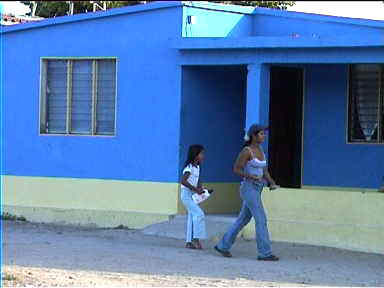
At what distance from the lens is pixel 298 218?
1277 cm

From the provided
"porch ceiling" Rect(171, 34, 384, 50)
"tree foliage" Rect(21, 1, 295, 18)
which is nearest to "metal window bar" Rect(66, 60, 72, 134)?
"porch ceiling" Rect(171, 34, 384, 50)

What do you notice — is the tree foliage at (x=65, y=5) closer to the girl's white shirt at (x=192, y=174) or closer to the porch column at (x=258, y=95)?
the porch column at (x=258, y=95)

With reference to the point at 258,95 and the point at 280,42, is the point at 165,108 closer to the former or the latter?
the point at 258,95

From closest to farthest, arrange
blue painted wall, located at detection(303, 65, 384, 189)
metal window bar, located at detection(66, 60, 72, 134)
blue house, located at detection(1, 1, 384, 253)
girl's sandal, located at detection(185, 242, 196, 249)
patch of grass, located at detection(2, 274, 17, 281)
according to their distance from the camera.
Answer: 1. patch of grass, located at detection(2, 274, 17, 281)
2. girl's sandal, located at detection(185, 242, 196, 249)
3. blue house, located at detection(1, 1, 384, 253)
4. blue painted wall, located at detection(303, 65, 384, 189)
5. metal window bar, located at detection(66, 60, 72, 134)

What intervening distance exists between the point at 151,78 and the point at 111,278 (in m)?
5.58

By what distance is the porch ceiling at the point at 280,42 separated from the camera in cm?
1254

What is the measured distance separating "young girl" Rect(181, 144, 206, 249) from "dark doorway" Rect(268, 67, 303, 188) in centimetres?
318

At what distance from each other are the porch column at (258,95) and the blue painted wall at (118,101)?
1.31 meters

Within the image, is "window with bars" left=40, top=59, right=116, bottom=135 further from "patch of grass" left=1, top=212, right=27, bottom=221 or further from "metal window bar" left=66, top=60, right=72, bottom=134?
"patch of grass" left=1, top=212, right=27, bottom=221

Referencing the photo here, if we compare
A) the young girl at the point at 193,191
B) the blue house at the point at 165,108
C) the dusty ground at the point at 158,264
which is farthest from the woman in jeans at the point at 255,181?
the blue house at the point at 165,108

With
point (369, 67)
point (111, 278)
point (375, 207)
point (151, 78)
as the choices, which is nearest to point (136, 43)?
point (151, 78)

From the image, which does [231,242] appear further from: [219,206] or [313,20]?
[313,20]

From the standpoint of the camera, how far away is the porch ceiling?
12539 millimetres

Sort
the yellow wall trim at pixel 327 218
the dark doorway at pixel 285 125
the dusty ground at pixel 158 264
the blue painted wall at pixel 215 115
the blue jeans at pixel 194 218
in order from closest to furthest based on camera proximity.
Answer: the dusty ground at pixel 158 264
the yellow wall trim at pixel 327 218
the blue jeans at pixel 194 218
the blue painted wall at pixel 215 115
the dark doorway at pixel 285 125
